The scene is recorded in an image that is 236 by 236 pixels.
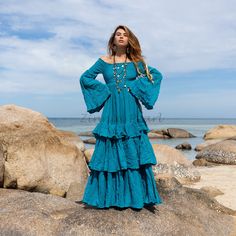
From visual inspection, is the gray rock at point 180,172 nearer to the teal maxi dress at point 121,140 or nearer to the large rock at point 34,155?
the large rock at point 34,155

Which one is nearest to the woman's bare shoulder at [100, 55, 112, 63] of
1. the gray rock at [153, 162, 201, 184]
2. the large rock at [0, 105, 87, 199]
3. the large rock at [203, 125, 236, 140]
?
the large rock at [0, 105, 87, 199]

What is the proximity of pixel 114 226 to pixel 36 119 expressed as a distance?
373 cm

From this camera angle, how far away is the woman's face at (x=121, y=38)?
5.43 m

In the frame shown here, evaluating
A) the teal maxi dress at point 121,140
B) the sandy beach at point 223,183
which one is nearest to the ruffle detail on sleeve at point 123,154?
the teal maxi dress at point 121,140

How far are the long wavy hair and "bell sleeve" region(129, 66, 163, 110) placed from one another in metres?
0.07

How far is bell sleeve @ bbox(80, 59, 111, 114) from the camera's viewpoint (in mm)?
5414

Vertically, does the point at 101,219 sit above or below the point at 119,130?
below

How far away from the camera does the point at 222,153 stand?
66.4ft

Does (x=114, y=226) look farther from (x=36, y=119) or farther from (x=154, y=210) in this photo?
(x=36, y=119)

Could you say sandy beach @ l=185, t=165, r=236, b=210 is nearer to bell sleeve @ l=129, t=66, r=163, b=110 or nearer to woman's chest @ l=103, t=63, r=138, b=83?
bell sleeve @ l=129, t=66, r=163, b=110

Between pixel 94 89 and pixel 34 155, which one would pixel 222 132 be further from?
pixel 94 89

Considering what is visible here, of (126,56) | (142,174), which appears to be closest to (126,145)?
(142,174)

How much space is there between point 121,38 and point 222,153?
1581 centimetres

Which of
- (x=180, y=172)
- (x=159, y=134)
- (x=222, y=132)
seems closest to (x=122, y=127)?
(x=180, y=172)
